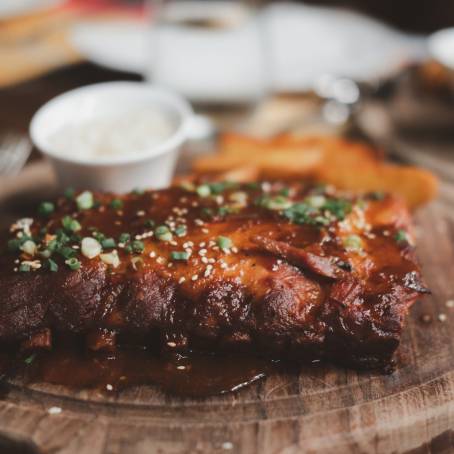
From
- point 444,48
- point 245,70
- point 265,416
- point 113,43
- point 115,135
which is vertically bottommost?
point 113,43

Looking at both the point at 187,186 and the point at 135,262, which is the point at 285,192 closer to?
the point at 187,186

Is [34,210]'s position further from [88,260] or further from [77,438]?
[77,438]

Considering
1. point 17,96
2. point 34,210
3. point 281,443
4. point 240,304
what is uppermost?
point 240,304

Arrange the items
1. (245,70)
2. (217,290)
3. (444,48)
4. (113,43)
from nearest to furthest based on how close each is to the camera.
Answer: (217,290)
(444,48)
(245,70)
(113,43)

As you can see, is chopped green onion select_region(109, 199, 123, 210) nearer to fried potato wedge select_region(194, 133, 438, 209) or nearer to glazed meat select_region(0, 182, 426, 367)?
glazed meat select_region(0, 182, 426, 367)

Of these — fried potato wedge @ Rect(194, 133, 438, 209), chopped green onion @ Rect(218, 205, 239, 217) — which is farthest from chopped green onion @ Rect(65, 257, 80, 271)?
fried potato wedge @ Rect(194, 133, 438, 209)

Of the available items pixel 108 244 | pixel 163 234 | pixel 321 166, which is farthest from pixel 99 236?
pixel 321 166

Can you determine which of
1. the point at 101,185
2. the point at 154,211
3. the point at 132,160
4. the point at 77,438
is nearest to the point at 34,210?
the point at 101,185
